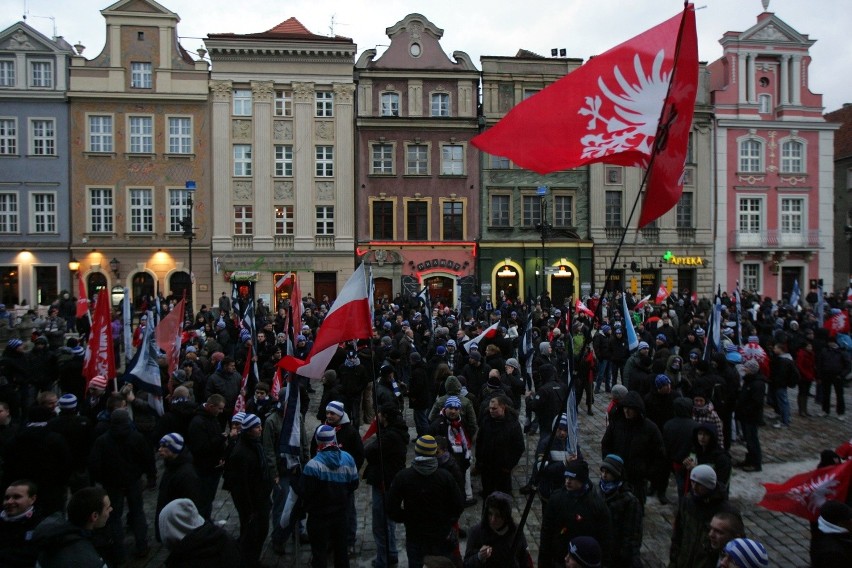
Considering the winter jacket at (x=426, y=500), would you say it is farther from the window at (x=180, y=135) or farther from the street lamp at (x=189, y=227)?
the window at (x=180, y=135)

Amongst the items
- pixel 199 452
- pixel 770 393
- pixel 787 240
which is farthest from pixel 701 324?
pixel 787 240

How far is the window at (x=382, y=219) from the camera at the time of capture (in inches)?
1319

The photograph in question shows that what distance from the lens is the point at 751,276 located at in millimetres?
36031

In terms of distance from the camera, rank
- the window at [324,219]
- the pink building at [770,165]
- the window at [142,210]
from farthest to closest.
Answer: the pink building at [770,165] → the window at [324,219] → the window at [142,210]

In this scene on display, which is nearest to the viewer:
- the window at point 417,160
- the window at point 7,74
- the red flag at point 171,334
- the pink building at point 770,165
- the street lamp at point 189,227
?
the red flag at point 171,334

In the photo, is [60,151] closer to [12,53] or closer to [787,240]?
[12,53]

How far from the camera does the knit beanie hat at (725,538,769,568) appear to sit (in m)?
3.70

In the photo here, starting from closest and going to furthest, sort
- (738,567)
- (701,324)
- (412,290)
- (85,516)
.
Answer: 1. (738,567)
2. (85,516)
3. (701,324)
4. (412,290)

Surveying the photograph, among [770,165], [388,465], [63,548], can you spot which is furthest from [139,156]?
[770,165]

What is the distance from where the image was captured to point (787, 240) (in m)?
35.9

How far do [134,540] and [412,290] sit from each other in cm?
2610

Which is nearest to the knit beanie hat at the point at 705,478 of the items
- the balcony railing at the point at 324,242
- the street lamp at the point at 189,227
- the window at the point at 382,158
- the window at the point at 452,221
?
the street lamp at the point at 189,227

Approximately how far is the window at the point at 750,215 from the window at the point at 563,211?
391 inches

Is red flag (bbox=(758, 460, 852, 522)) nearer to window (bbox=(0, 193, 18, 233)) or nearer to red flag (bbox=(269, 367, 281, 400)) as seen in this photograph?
red flag (bbox=(269, 367, 281, 400))
